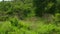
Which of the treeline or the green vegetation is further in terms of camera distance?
the treeline

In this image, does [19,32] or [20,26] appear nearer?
[19,32]

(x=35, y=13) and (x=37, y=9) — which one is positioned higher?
(x=37, y=9)

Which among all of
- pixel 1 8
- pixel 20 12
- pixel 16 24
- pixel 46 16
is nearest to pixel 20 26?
pixel 16 24

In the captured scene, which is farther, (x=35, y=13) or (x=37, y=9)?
(x=35, y=13)

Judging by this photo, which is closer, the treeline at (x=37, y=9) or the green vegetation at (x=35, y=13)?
the green vegetation at (x=35, y=13)

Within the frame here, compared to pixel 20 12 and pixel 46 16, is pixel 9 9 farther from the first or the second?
pixel 46 16

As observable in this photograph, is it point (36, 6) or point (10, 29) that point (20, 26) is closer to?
point (10, 29)

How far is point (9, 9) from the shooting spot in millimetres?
17656

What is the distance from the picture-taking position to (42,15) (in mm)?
15219

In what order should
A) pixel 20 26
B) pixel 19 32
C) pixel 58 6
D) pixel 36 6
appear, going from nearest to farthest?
pixel 19 32
pixel 20 26
pixel 58 6
pixel 36 6

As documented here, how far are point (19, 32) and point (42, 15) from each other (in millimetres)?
8128

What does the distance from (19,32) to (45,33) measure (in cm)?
96

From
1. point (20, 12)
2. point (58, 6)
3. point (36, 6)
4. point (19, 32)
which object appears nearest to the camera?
point (19, 32)

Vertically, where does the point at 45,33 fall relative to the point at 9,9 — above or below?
above
